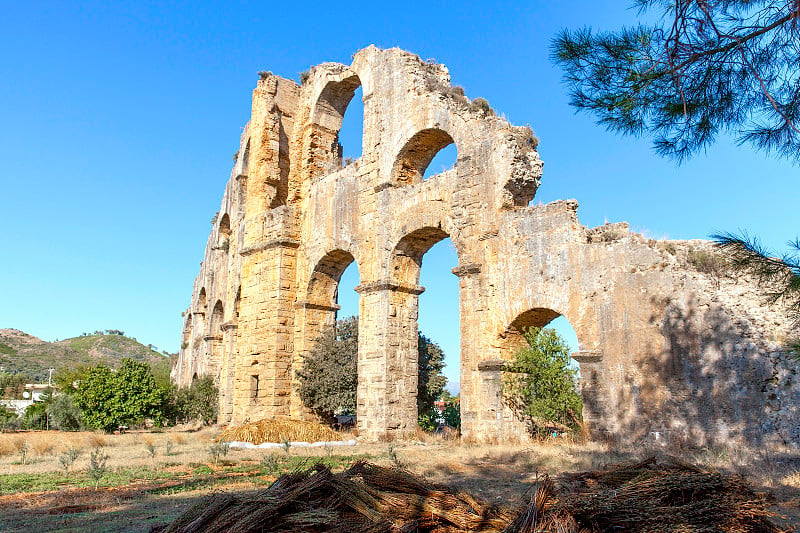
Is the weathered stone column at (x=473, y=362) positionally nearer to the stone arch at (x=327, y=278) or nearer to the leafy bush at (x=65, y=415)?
the stone arch at (x=327, y=278)

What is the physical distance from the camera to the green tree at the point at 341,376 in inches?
600

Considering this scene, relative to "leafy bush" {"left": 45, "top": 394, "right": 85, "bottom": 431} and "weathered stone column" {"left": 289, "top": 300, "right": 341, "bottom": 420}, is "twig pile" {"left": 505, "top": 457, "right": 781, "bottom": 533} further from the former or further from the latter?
"leafy bush" {"left": 45, "top": 394, "right": 85, "bottom": 431}

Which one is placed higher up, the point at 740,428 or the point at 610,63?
the point at 610,63

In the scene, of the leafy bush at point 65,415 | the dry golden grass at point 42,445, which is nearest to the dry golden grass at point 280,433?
the dry golden grass at point 42,445

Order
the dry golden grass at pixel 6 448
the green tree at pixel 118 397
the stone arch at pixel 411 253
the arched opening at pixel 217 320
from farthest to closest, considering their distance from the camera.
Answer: the arched opening at pixel 217 320 → the green tree at pixel 118 397 → the stone arch at pixel 411 253 → the dry golden grass at pixel 6 448

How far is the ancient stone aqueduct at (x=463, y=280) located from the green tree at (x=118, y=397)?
2.33 metres

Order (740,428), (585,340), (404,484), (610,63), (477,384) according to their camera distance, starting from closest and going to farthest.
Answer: (404,484) < (610,63) < (740,428) < (585,340) < (477,384)

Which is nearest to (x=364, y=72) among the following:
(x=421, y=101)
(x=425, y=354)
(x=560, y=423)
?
(x=421, y=101)

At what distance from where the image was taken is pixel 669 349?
31.2 ft

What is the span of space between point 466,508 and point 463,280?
8.40 meters

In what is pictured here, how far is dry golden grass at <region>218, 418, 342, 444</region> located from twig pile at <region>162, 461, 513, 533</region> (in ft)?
28.6

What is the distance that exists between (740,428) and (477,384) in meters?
4.36

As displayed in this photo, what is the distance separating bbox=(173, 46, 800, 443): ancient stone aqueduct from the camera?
9.16m

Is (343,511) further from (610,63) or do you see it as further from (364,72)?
(364,72)
